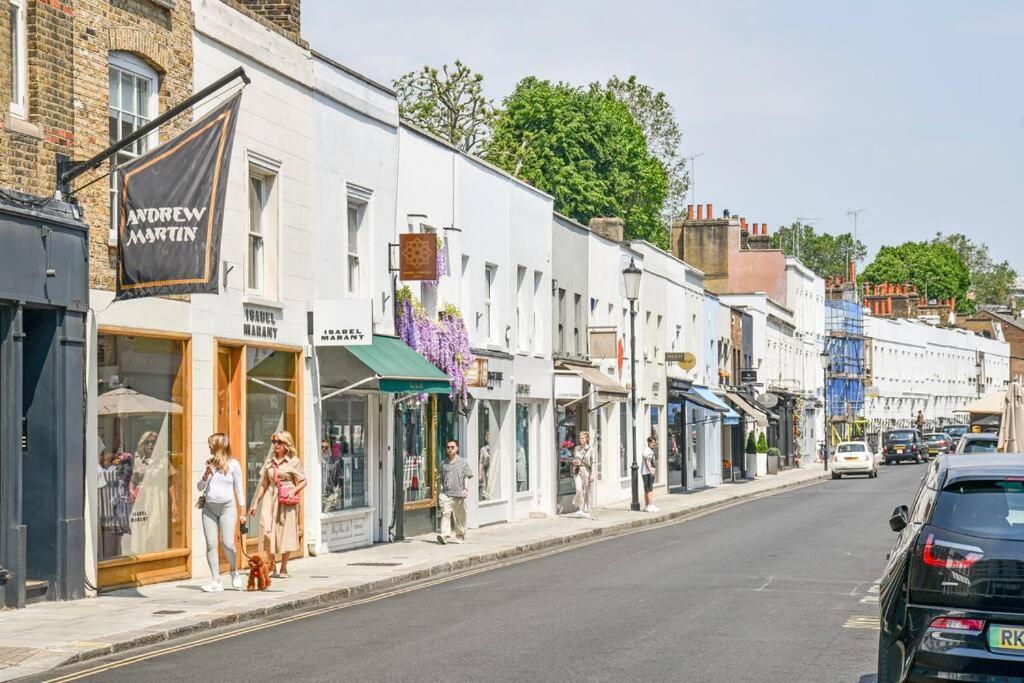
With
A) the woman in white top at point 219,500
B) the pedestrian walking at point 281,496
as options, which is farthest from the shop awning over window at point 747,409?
the woman in white top at point 219,500

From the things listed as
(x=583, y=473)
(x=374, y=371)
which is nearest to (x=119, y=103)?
(x=374, y=371)

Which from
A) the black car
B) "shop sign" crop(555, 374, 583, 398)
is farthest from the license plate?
"shop sign" crop(555, 374, 583, 398)

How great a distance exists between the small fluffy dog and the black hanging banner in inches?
142

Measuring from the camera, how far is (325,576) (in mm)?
20312

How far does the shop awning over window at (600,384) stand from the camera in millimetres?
38844

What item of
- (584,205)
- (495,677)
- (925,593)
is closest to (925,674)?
(925,593)

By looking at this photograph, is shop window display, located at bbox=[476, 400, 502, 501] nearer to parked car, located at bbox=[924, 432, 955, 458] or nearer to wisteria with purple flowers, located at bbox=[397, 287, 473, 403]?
wisteria with purple flowers, located at bbox=[397, 287, 473, 403]

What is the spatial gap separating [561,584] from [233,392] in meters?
5.71

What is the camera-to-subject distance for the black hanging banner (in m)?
16.8

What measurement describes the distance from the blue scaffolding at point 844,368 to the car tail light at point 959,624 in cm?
8524

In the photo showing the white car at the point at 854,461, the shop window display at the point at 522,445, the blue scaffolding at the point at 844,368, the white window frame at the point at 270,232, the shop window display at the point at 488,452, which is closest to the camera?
the white window frame at the point at 270,232

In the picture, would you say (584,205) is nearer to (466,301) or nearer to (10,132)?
(466,301)

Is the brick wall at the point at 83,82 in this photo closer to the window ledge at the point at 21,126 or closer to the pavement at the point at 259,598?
the window ledge at the point at 21,126

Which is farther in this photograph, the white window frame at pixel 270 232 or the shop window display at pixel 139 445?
the white window frame at pixel 270 232
